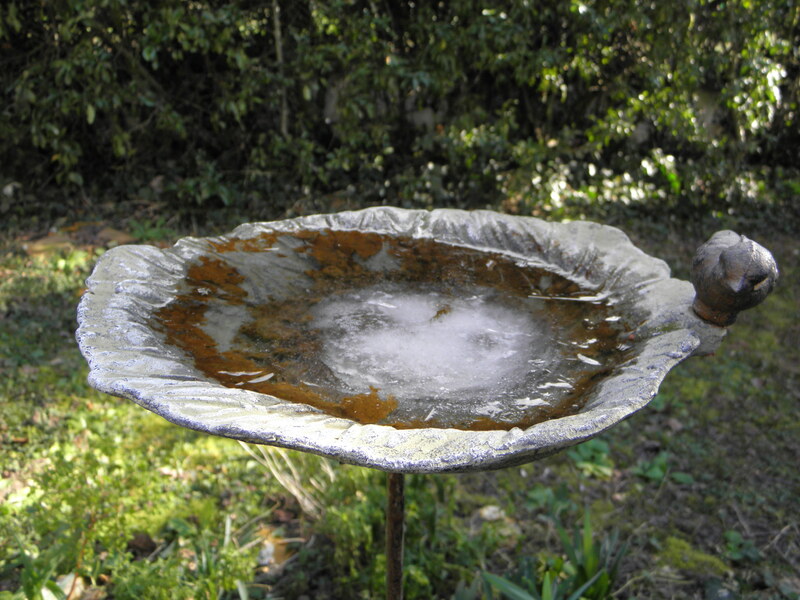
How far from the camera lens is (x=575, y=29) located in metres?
5.02

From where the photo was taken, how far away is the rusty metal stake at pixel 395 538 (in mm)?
2105

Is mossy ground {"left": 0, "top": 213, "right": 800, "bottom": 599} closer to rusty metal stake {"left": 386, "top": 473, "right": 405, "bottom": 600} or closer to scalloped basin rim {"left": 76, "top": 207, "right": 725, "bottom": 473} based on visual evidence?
rusty metal stake {"left": 386, "top": 473, "right": 405, "bottom": 600}

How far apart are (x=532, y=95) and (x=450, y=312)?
4.10m

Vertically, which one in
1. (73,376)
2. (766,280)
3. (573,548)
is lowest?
(73,376)

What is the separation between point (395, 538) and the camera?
2148 millimetres

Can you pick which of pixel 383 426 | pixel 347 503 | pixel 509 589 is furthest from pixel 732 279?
pixel 347 503

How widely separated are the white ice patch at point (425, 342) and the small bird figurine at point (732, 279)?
1.44 feet

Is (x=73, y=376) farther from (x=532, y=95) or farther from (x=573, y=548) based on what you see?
(x=532, y=95)

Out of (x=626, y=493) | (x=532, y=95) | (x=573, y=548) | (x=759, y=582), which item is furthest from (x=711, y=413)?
(x=532, y=95)

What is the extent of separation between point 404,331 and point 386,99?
380cm

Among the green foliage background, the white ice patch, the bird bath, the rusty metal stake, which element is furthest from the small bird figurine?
the green foliage background

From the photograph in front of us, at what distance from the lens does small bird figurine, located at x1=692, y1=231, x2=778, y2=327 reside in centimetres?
166

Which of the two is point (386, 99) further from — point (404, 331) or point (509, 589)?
point (509, 589)

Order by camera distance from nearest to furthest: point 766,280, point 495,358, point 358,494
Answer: point 766,280, point 495,358, point 358,494
